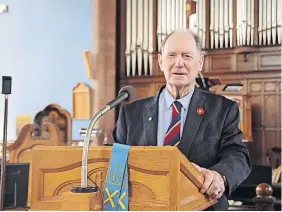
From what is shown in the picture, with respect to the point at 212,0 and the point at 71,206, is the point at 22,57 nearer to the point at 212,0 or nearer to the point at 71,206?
the point at 212,0

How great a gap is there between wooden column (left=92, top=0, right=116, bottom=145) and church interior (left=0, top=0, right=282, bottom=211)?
0.02 meters

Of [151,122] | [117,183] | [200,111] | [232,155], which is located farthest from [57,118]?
[117,183]

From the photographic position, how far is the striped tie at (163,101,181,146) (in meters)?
2.04

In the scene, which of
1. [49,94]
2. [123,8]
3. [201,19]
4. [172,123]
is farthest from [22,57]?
[172,123]

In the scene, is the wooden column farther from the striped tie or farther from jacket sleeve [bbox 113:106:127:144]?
the striped tie

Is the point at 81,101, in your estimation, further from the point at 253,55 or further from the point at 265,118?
the point at 265,118

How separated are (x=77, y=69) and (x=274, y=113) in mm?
3226

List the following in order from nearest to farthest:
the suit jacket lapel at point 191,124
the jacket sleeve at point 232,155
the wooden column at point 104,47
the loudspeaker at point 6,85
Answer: the jacket sleeve at point 232,155
the suit jacket lapel at point 191,124
the loudspeaker at point 6,85
the wooden column at point 104,47

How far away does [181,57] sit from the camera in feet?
6.66

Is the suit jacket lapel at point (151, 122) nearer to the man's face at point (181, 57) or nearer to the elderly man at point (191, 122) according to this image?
the elderly man at point (191, 122)

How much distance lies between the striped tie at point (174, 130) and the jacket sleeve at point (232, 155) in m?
0.18

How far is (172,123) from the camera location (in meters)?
2.08

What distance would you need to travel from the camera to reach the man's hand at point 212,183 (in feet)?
5.82

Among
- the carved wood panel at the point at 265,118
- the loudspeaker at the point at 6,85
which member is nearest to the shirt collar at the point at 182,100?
the loudspeaker at the point at 6,85
